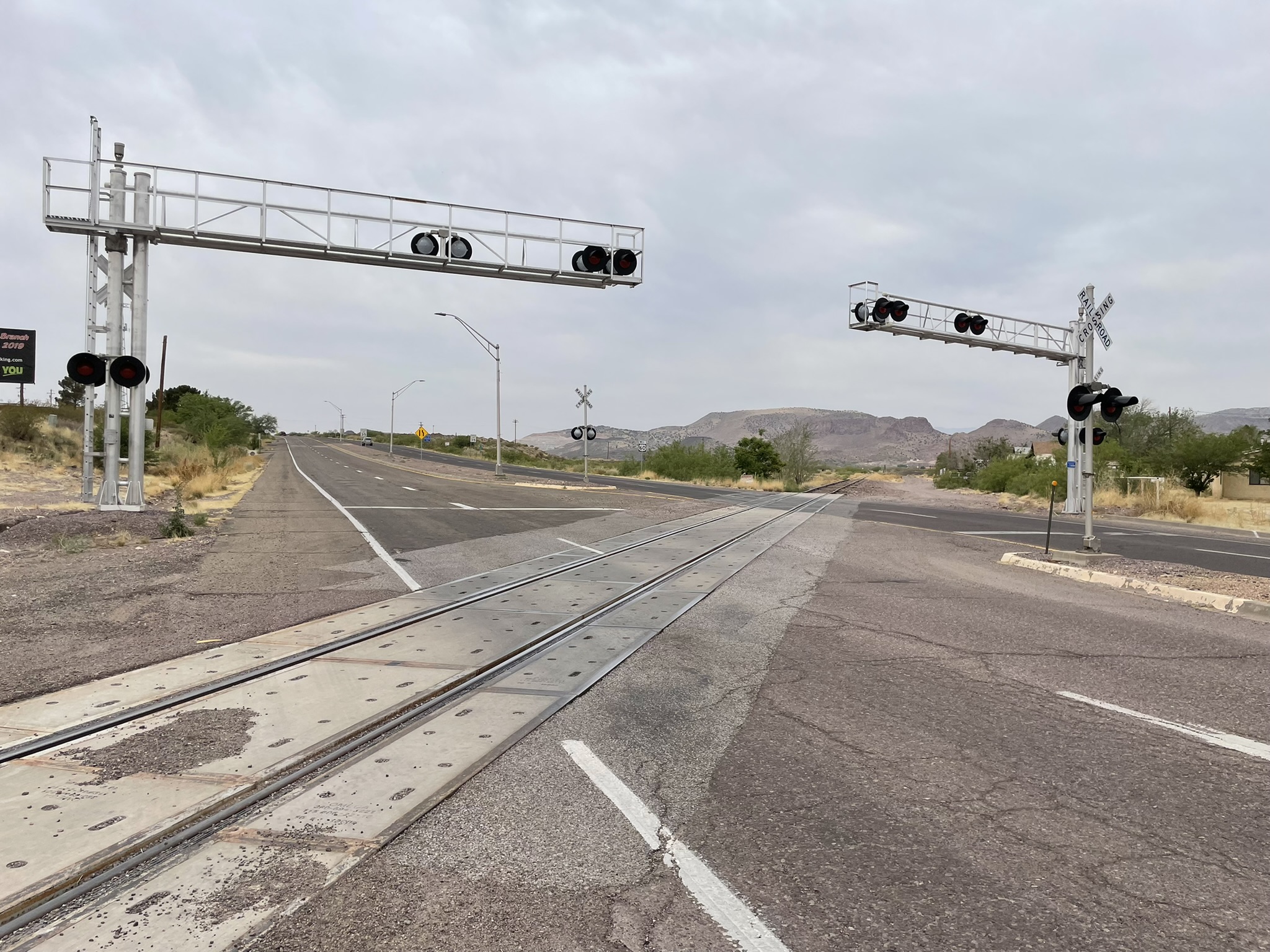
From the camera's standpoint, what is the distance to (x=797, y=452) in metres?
57.5

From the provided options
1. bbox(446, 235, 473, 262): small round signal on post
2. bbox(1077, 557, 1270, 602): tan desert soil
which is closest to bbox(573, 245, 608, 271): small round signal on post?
bbox(446, 235, 473, 262): small round signal on post

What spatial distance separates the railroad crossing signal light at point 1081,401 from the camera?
14391mm

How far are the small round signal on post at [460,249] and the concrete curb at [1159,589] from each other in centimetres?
1411

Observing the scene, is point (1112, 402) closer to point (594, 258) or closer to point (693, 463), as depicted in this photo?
point (594, 258)

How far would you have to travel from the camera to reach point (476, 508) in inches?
1007

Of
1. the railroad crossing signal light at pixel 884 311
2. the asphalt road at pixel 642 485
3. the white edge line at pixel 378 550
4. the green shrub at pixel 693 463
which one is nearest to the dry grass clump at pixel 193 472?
the white edge line at pixel 378 550

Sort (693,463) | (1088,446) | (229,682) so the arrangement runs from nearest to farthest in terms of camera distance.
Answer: (229,682)
(1088,446)
(693,463)

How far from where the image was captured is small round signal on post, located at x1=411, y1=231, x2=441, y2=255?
19.5 metres

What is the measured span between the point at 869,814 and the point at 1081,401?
1292 cm

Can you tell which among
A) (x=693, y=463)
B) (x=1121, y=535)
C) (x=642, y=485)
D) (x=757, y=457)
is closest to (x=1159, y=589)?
(x=1121, y=535)

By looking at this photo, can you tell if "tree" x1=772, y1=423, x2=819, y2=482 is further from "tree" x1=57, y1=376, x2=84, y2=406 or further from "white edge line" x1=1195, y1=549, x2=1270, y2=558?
"tree" x1=57, y1=376, x2=84, y2=406

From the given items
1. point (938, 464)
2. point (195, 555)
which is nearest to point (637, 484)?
point (195, 555)

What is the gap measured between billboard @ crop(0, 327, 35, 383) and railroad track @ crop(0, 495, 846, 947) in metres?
48.0

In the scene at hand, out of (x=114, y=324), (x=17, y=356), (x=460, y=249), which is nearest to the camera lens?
(x=114, y=324)
